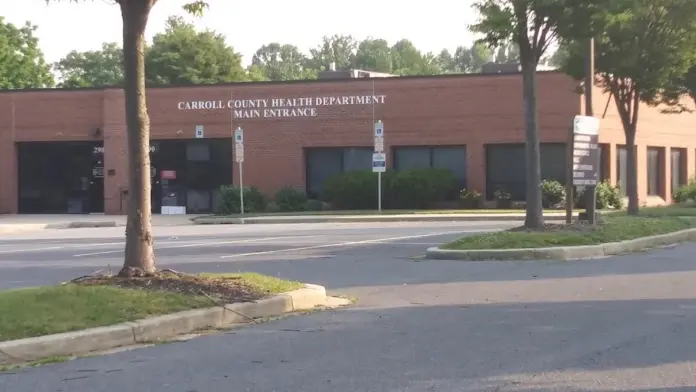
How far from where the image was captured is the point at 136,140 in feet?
39.0

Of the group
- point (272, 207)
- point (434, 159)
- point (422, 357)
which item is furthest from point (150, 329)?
point (434, 159)

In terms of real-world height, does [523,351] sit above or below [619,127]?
below

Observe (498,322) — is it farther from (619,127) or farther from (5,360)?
(619,127)

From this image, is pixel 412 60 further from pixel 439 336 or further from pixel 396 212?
pixel 439 336

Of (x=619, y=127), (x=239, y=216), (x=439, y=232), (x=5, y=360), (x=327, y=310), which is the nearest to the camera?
(x=5, y=360)

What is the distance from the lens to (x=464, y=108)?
129 ft

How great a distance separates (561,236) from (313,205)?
21.7 metres

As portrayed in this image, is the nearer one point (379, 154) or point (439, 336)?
point (439, 336)

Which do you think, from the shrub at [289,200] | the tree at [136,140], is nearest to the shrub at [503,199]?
the shrub at [289,200]

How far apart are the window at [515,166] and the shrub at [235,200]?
9.29m

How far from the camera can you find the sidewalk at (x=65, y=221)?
34.5 m

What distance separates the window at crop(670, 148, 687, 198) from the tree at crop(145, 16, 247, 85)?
34.9 meters

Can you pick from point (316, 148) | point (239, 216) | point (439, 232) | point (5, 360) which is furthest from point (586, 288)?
point (316, 148)

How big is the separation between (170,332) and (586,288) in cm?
617
